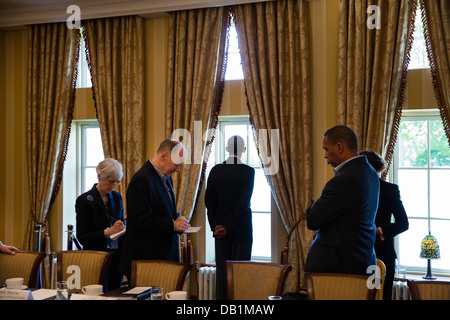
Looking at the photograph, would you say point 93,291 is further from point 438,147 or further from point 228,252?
point 438,147

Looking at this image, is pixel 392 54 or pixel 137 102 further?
pixel 137 102

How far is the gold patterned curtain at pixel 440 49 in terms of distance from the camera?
15.1ft

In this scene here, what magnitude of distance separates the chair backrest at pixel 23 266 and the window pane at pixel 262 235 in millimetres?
2546

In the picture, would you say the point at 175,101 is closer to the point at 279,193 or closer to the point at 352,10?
the point at 279,193

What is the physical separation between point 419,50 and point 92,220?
A: 11.4 feet

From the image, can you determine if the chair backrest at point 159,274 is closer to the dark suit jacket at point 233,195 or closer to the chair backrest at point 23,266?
the chair backrest at point 23,266

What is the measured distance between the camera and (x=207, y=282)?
5.48 metres

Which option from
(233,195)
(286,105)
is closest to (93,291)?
(233,195)

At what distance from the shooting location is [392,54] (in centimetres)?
479

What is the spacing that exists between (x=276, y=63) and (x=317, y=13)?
640mm

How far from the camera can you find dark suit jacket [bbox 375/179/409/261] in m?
3.70

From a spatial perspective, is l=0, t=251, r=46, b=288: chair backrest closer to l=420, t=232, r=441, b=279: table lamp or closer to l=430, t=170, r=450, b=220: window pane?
l=420, t=232, r=441, b=279: table lamp
